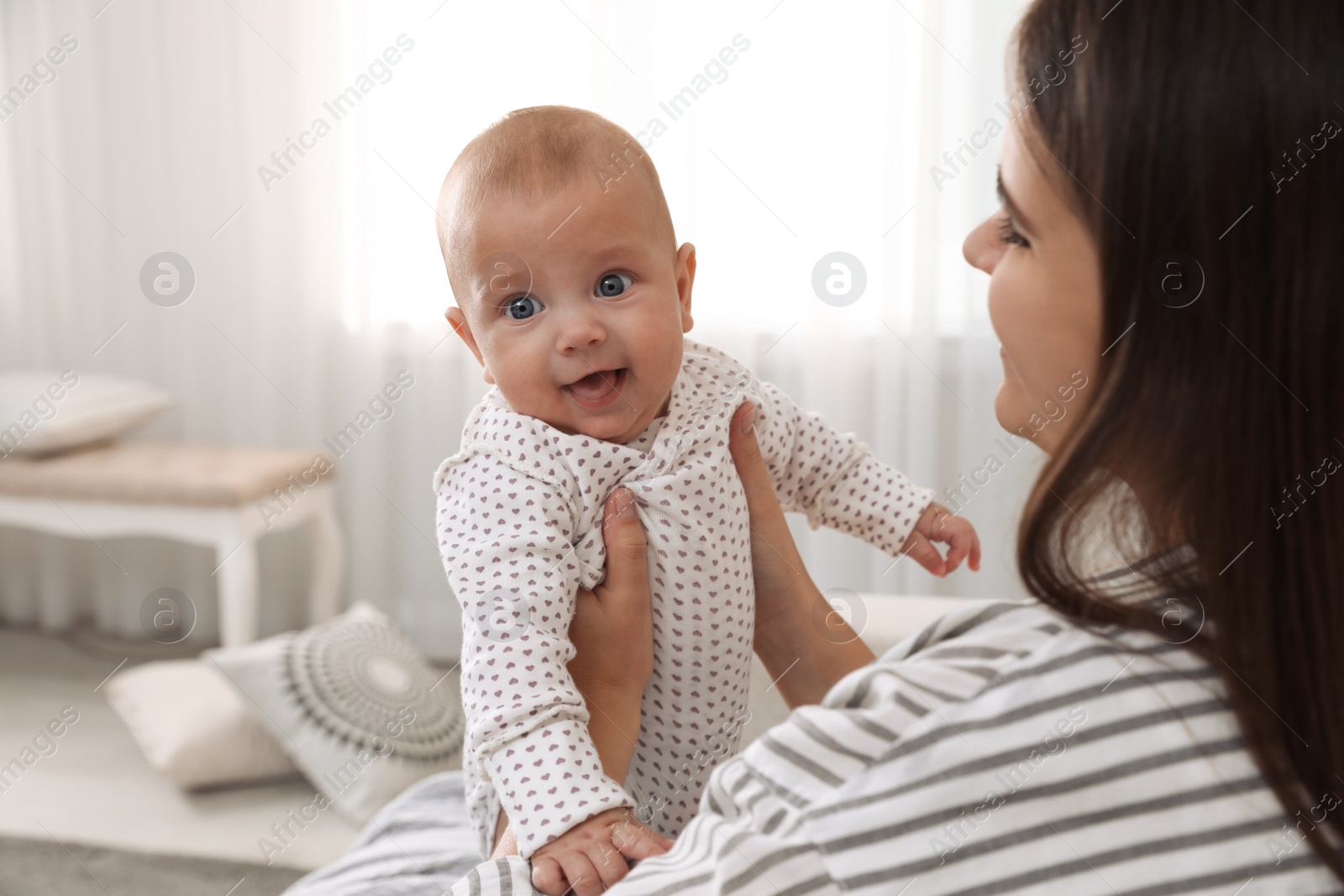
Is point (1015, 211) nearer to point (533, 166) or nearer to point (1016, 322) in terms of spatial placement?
point (1016, 322)

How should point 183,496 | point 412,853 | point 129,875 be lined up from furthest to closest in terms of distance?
point 183,496
point 129,875
point 412,853

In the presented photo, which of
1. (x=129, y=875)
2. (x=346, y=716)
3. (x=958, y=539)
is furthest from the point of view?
(x=346, y=716)

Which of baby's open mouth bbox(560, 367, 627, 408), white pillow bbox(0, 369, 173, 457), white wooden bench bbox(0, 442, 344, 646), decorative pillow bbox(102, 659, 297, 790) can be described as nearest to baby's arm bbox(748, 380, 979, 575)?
baby's open mouth bbox(560, 367, 627, 408)

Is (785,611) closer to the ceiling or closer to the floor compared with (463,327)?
closer to the floor

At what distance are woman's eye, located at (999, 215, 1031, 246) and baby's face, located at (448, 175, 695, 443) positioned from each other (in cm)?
27

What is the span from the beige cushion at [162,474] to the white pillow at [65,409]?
0.04m

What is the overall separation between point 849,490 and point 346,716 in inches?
48.1

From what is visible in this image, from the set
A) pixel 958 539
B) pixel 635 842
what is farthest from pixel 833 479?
pixel 635 842

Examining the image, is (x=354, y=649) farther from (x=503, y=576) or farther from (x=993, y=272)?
(x=993, y=272)

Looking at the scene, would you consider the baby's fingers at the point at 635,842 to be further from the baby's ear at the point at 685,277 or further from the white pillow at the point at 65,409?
the white pillow at the point at 65,409

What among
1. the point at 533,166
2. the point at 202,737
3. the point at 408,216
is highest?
the point at 408,216

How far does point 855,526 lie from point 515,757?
1.38ft

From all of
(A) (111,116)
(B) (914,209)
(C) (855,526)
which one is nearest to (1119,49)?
(C) (855,526)

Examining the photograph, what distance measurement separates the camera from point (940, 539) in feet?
3.12
